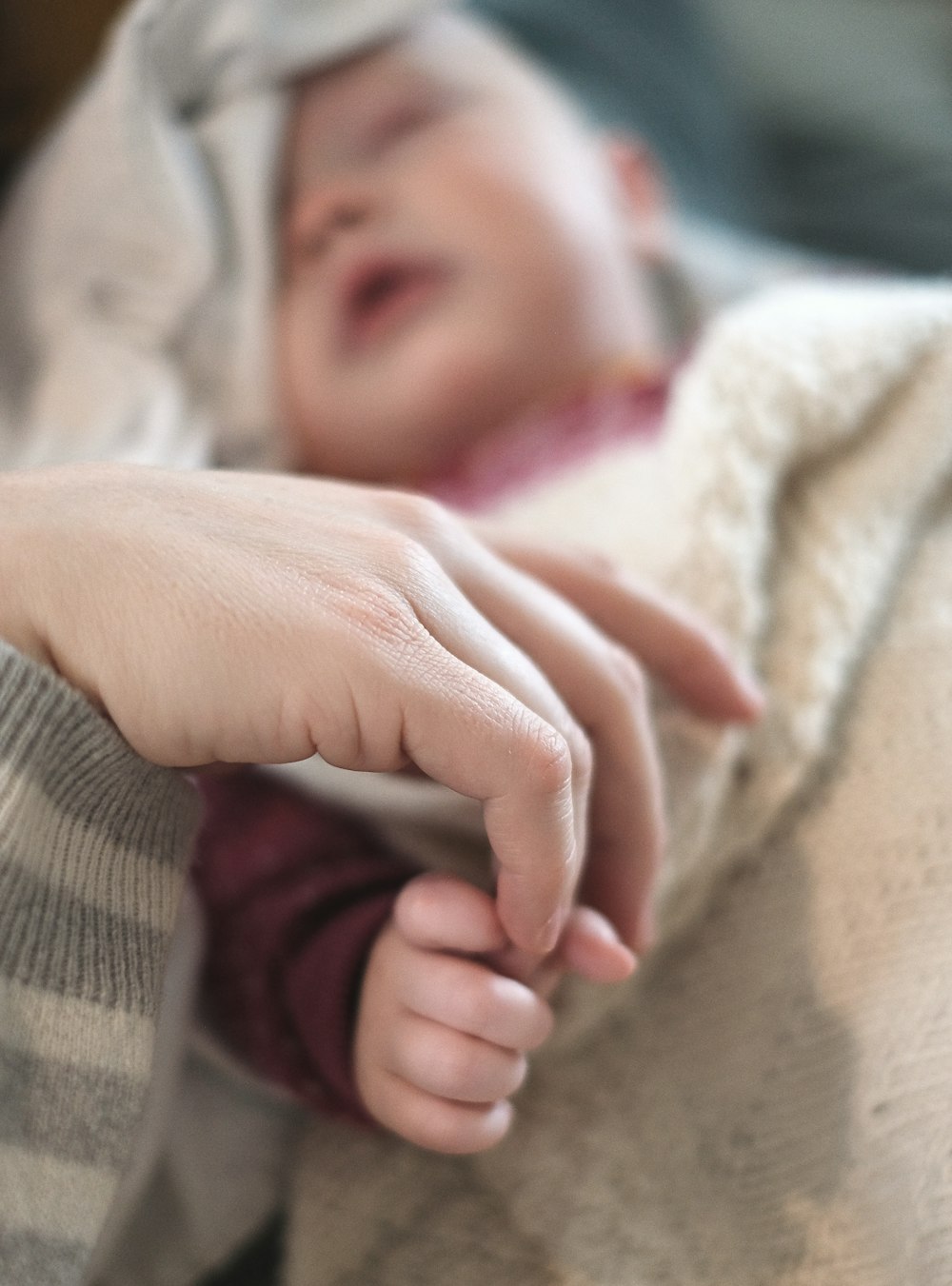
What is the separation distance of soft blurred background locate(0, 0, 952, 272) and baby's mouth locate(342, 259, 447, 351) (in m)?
0.47

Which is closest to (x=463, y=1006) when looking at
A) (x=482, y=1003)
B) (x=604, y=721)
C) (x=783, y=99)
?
(x=482, y=1003)

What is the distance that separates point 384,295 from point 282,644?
60cm

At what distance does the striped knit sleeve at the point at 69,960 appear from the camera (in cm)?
37

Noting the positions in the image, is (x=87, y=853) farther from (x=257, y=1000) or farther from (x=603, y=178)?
(x=603, y=178)

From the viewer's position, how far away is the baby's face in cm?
86

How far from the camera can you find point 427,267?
868 mm

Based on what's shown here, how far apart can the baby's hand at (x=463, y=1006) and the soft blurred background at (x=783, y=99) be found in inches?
37.9

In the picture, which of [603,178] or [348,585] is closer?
[348,585]

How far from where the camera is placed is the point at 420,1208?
1.90ft

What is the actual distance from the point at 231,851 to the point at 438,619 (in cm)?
31

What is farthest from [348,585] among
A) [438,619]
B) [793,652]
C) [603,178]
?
[603,178]

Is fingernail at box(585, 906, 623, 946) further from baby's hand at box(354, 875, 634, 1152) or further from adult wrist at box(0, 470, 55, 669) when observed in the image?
adult wrist at box(0, 470, 55, 669)

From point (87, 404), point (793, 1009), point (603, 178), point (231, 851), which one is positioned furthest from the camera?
point (603, 178)

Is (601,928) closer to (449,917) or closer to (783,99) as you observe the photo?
(449,917)
